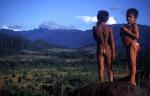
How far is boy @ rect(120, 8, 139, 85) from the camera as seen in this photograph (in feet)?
28.8

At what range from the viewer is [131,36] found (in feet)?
29.0

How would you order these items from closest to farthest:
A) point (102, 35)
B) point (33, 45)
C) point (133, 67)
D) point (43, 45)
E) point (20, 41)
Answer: point (133, 67) → point (102, 35) → point (20, 41) → point (33, 45) → point (43, 45)

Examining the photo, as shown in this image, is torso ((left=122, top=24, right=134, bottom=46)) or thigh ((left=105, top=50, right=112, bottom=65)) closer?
torso ((left=122, top=24, right=134, bottom=46))

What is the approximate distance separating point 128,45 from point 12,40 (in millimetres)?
130898

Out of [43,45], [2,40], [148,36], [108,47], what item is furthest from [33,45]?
[108,47]

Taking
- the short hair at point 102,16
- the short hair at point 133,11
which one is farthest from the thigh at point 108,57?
the short hair at point 133,11

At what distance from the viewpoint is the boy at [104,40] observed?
368 inches

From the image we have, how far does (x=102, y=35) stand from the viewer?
9344 mm

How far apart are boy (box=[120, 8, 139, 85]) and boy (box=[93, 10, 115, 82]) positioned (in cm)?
49

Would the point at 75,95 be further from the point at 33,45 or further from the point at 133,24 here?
the point at 33,45

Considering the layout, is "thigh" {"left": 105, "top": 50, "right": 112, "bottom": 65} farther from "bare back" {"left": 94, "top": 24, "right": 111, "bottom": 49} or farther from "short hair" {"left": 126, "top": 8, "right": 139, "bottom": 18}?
"short hair" {"left": 126, "top": 8, "right": 139, "bottom": 18}

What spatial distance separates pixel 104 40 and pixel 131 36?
799 mm

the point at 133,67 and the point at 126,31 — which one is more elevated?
the point at 126,31

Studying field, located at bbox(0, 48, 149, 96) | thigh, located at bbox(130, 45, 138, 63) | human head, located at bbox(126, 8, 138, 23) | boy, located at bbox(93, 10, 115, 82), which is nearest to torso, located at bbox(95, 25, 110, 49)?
boy, located at bbox(93, 10, 115, 82)
